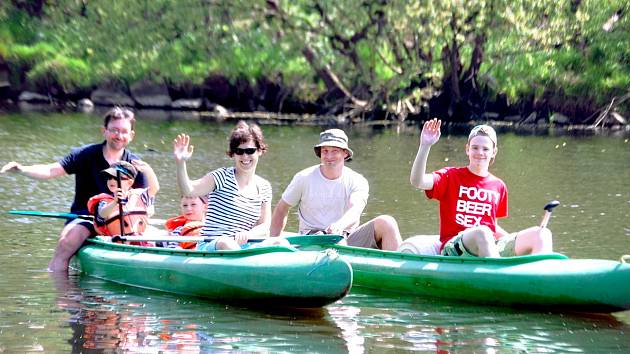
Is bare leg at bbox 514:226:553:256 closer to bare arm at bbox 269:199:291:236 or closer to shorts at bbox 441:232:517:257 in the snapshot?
shorts at bbox 441:232:517:257

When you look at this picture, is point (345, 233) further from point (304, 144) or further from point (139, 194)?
point (304, 144)

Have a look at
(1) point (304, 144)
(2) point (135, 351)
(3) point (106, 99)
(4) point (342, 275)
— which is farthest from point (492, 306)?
(3) point (106, 99)

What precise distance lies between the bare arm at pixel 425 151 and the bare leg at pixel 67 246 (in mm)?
2945

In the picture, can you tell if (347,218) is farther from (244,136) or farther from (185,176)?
(185,176)

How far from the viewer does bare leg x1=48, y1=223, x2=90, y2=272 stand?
32.9 feet

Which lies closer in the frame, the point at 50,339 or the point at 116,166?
the point at 50,339

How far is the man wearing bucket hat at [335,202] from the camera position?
9508 mm

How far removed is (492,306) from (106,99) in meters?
28.7

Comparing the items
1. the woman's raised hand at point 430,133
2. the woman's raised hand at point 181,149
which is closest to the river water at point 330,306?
the woman's raised hand at point 181,149

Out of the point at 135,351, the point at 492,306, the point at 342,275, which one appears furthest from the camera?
the point at 492,306

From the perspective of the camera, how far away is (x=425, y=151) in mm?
8602

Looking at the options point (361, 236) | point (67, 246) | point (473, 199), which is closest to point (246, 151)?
point (361, 236)

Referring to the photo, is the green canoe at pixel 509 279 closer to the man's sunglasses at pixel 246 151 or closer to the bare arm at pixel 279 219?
the bare arm at pixel 279 219

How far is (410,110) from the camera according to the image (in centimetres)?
3158
